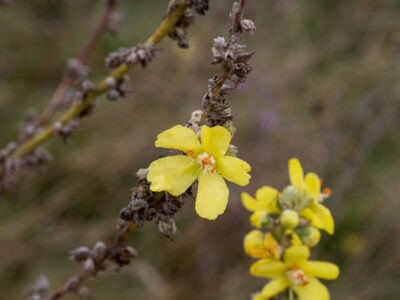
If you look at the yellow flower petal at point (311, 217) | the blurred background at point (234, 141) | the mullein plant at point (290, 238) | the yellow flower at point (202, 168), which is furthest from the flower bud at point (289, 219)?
the blurred background at point (234, 141)

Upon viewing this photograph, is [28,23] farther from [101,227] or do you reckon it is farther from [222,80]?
[222,80]

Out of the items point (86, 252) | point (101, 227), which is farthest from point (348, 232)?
point (86, 252)

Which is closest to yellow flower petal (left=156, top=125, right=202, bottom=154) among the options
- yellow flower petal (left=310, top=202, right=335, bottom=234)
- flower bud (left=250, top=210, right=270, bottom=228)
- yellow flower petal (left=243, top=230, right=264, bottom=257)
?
flower bud (left=250, top=210, right=270, bottom=228)

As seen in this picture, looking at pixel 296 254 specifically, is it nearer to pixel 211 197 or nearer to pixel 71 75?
pixel 211 197

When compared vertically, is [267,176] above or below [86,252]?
above

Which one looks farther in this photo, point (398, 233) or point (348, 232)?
point (348, 232)

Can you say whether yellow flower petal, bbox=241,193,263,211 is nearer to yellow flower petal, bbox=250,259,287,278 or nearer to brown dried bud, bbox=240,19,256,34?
yellow flower petal, bbox=250,259,287,278

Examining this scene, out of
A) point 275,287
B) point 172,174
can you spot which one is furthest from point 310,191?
point 172,174
